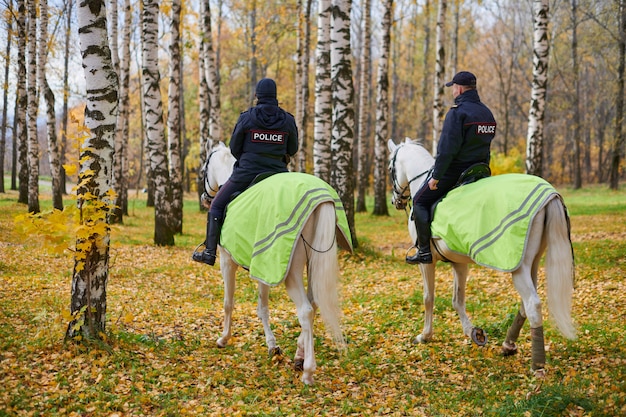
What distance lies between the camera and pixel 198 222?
20.4 metres

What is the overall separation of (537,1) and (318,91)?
562cm

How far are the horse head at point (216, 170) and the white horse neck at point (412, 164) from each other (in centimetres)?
216

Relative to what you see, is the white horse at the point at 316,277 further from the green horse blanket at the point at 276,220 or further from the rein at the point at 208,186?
the rein at the point at 208,186

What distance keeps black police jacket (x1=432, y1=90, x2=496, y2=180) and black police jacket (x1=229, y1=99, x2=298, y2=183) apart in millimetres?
1757

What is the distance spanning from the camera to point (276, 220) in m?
5.39

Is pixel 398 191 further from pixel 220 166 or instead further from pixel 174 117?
pixel 174 117

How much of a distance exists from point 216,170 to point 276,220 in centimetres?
194

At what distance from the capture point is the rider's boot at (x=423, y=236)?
6336mm

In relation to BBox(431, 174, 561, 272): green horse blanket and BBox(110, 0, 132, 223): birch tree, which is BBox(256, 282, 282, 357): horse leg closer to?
BBox(431, 174, 561, 272): green horse blanket

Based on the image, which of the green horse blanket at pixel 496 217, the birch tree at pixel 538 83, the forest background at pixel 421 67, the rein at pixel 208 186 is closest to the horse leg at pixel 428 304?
the green horse blanket at pixel 496 217

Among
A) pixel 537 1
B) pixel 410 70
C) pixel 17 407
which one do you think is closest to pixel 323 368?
pixel 17 407

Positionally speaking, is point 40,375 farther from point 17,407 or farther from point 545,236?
point 545,236

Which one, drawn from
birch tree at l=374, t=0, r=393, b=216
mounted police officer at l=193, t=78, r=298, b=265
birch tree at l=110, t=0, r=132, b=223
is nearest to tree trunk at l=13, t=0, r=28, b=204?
birch tree at l=110, t=0, r=132, b=223

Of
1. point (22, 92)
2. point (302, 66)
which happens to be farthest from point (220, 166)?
point (302, 66)
